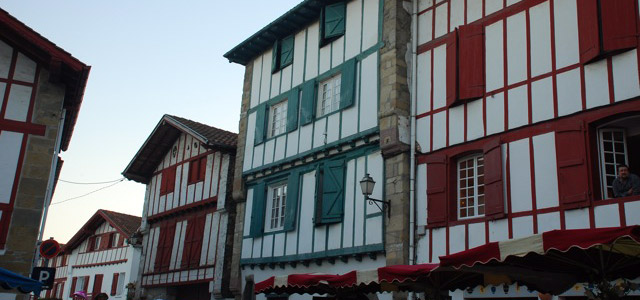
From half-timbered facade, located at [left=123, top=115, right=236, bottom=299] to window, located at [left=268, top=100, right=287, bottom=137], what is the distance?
7.41ft

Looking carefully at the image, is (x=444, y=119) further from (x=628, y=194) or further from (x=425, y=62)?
(x=628, y=194)

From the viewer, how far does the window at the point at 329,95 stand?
15000 mm

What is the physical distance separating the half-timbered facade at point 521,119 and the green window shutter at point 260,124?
5.50 metres

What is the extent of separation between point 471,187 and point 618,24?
12.0ft

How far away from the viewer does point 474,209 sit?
11.3 meters

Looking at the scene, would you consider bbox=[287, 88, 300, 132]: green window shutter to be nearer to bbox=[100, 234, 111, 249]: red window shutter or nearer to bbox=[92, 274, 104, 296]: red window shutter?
bbox=[100, 234, 111, 249]: red window shutter

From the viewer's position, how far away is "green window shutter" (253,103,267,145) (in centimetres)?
1719

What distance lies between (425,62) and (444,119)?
1.52m

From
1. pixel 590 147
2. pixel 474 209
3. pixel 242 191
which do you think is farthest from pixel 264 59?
pixel 590 147

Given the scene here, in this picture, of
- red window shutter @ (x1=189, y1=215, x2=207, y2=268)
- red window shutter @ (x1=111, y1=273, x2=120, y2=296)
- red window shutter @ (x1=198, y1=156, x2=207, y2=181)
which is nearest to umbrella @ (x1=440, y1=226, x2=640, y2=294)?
red window shutter @ (x1=189, y1=215, x2=207, y2=268)

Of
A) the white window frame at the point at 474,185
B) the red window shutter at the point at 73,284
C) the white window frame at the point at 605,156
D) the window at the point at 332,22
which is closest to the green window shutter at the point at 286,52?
the window at the point at 332,22

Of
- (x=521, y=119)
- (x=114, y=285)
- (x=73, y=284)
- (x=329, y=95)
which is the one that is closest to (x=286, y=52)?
(x=329, y=95)

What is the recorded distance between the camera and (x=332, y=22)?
15.5 meters

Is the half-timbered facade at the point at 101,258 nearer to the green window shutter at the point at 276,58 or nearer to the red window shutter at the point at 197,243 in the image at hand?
the red window shutter at the point at 197,243
